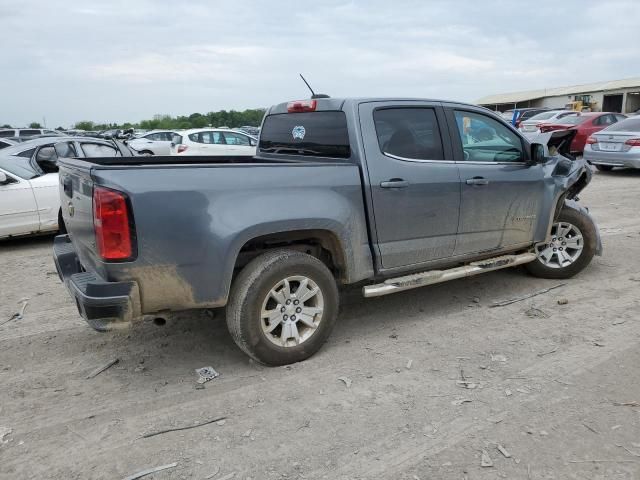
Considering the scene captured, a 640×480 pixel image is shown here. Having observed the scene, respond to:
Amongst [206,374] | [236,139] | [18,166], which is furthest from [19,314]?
[236,139]

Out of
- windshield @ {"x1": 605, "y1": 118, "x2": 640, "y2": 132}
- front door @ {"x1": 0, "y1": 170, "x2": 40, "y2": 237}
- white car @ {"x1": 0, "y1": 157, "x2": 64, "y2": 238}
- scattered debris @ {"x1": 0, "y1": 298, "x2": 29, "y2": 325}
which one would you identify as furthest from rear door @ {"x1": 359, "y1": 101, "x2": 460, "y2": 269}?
windshield @ {"x1": 605, "y1": 118, "x2": 640, "y2": 132}

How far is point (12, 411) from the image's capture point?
10.7 ft

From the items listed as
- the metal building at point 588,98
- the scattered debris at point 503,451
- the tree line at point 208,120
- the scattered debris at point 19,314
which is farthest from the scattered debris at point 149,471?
the tree line at point 208,120

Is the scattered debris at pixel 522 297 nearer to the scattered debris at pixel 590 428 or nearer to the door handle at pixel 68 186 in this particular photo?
the scattered debris at pixel 590 428

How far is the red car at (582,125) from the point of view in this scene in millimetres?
17141

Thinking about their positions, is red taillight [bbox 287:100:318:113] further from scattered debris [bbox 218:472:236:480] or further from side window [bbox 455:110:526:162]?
scattered debris [bbox 218:472:236:480]

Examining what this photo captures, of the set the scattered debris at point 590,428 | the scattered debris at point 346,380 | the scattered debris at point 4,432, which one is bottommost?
the scattered debris at point 590,428

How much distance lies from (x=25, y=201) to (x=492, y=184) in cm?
597

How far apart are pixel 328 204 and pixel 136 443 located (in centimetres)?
191

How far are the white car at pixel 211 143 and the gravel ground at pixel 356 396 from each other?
11.5 metres

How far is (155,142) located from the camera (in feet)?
67.8

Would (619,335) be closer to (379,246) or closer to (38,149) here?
(379,246)

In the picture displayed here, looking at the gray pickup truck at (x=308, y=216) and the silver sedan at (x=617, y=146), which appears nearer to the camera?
the gray pickup truck at (x=308, y=216)

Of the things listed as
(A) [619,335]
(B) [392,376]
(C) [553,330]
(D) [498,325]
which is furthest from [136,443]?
(A) [619,335]
